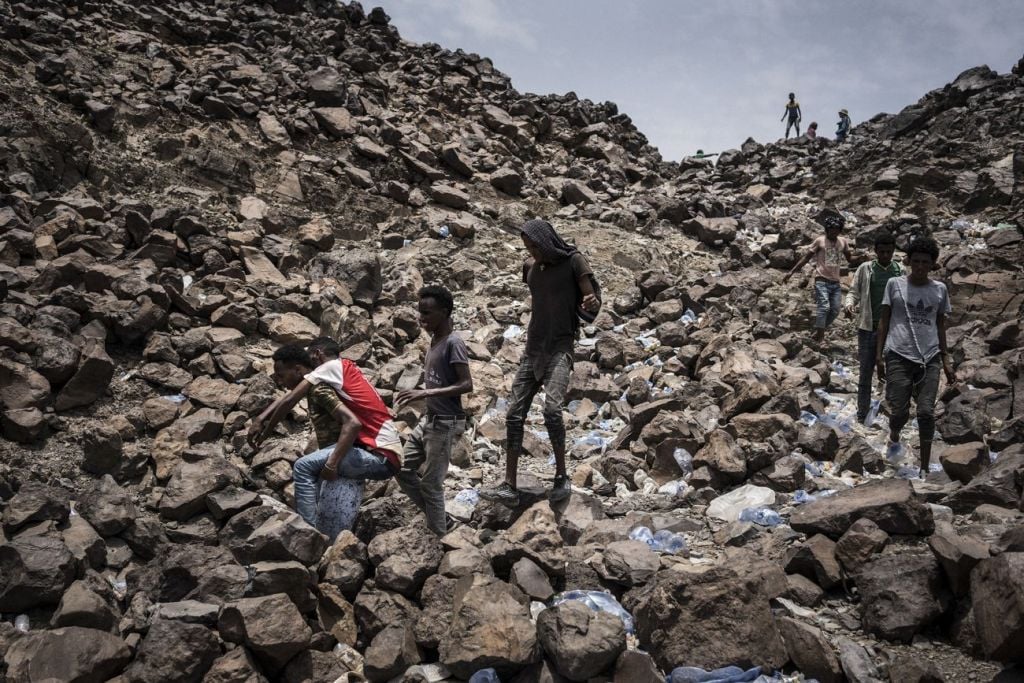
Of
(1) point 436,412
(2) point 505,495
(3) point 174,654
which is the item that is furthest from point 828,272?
(3) point 174,654

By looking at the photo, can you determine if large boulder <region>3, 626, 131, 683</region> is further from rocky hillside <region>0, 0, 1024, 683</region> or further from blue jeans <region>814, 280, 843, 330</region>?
blue jeans <region>814, 280, 843, 330</region>

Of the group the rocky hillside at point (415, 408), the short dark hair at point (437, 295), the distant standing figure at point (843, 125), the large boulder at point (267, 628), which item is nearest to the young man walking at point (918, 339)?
the rocky hillside at point (415, 408)

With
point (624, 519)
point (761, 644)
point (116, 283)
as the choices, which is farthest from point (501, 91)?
point (761, 644)

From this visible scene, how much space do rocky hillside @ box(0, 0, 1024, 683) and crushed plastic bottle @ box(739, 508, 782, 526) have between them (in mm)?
11

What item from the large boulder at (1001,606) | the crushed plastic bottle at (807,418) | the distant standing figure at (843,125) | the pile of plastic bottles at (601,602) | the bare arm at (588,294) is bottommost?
the pile of plastic bottles at (601,602)

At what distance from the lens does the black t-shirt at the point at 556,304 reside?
365cm

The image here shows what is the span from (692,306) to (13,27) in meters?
10.7

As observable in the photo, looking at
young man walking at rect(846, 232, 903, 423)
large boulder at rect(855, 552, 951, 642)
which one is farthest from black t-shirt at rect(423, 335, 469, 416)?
young man walking at rect(846, 232, 903, 423)

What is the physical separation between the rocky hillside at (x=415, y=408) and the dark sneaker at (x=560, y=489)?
7 centimetres

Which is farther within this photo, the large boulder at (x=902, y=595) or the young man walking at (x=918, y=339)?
the young man walking at (x=918, y=339)

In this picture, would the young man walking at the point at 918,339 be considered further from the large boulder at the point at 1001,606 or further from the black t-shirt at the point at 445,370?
the black t-shirt at the point at 445,370

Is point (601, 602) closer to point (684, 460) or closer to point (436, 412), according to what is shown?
point (436, 412)

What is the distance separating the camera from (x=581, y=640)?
2.30m

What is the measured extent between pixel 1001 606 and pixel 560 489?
7.23ft
